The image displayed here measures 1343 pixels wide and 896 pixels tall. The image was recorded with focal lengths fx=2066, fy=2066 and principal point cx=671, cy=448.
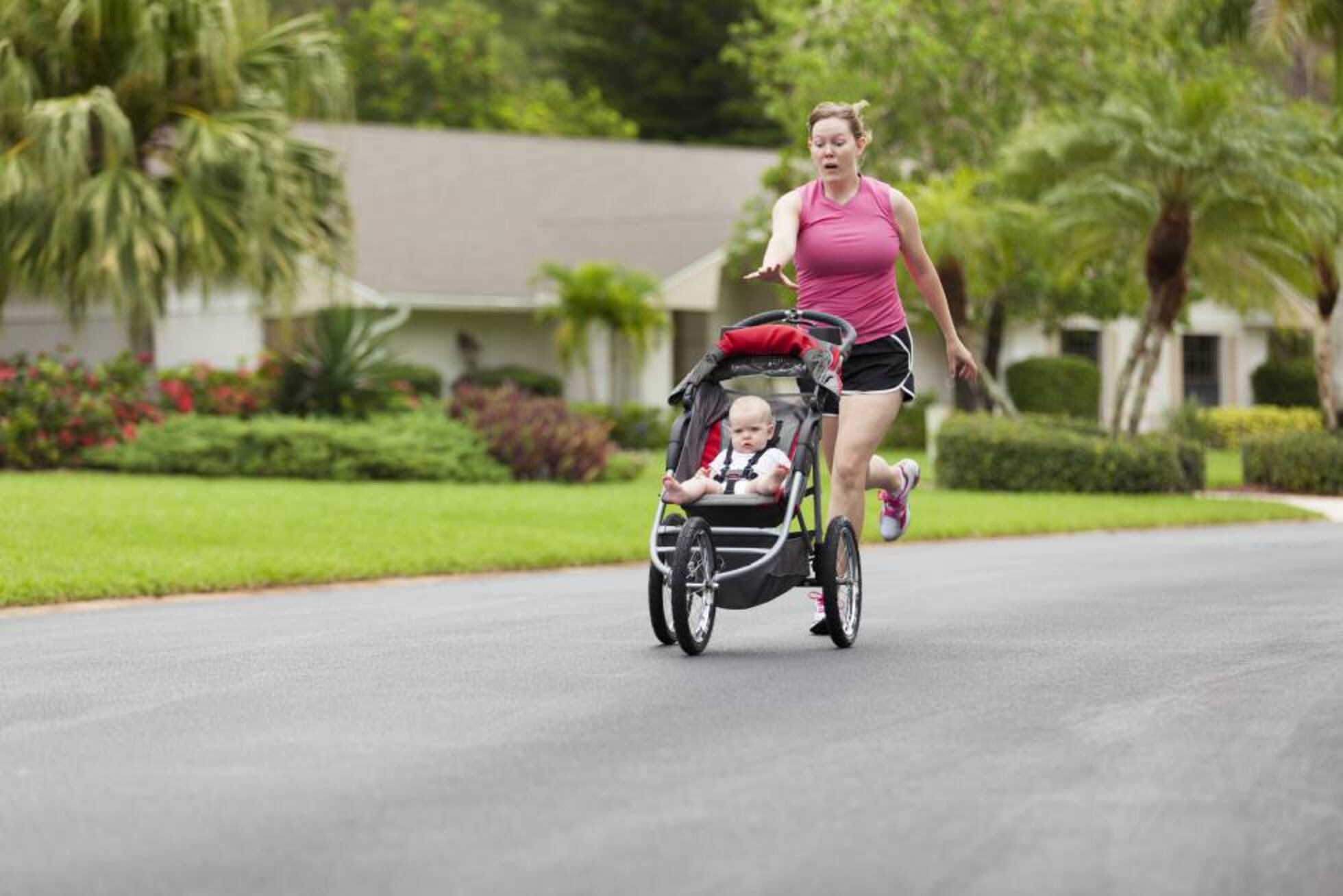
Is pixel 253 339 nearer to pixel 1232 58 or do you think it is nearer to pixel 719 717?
pixel 1232 58

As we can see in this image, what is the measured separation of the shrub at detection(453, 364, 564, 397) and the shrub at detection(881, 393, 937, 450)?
6282 mm

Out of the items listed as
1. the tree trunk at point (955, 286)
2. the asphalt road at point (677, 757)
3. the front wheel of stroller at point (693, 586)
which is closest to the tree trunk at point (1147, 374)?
the tree trunk at point (955, 286)

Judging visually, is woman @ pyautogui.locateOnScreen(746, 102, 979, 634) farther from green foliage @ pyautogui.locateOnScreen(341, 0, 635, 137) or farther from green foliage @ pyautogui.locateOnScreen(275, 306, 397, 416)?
green foliage @ pyautogui.locateOnScreen(341, 0, 635, 137)

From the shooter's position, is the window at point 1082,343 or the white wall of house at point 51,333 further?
the window at point 1082,343

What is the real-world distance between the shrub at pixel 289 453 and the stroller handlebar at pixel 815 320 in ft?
48.5

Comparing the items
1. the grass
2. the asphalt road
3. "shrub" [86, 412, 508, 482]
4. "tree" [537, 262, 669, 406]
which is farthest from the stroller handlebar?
"tree" [537, 262, 669, 406]

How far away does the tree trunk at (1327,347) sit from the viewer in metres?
28.9

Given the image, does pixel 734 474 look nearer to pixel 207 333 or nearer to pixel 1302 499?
pixel 1302 499

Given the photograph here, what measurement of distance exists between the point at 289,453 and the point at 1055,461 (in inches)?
379

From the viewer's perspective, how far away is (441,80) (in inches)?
2002

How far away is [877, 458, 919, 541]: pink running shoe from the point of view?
979 cm

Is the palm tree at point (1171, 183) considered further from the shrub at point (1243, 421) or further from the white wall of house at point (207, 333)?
the white wall of house at point (207, 333)

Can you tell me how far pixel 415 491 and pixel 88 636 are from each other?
11044mm

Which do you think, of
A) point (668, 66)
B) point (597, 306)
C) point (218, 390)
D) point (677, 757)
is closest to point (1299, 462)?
point (597, 306)
